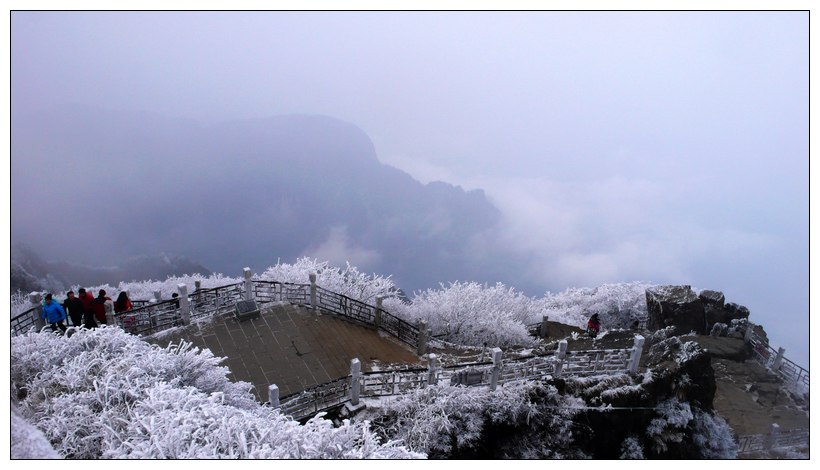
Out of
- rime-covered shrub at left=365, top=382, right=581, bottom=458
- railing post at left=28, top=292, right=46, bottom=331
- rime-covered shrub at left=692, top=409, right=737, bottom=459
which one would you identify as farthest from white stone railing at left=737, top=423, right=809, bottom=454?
railing post at left=28, top=292, right=46, bottom=331

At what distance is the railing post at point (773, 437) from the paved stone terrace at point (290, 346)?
903 cm

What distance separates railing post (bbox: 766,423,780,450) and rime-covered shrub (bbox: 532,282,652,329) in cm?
1767

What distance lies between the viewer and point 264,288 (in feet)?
58.2

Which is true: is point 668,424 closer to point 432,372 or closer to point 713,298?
point 432,372

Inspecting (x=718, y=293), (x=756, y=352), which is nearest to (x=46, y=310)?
(x=756, y=352)

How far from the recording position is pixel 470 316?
23.3 metres

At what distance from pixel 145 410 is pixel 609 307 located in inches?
1185

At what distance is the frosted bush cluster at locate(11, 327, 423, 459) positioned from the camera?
8.00 metres

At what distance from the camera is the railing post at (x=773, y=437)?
11.5 metres

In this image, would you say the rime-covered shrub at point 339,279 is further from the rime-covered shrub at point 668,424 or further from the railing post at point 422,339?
the rime-covered shrub at point 668,424

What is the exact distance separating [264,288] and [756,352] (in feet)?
61.2

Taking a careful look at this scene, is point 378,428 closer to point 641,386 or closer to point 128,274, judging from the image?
point 641,386

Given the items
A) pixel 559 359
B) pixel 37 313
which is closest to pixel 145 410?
pixel 37 313

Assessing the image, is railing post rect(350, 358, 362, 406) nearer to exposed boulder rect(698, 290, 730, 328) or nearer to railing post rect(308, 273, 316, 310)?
railing post rect(308, 273, 316, 310)
